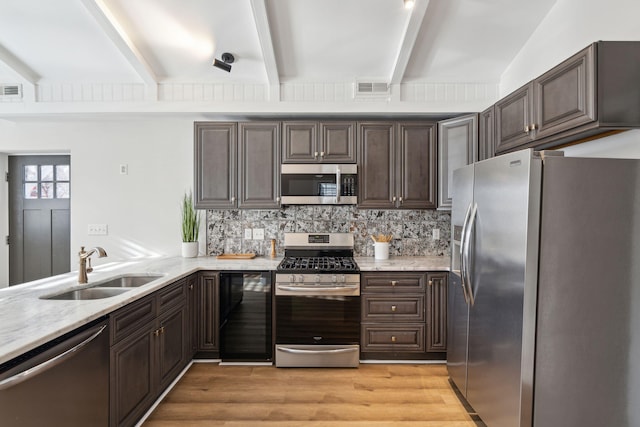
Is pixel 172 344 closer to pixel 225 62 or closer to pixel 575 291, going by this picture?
pixel 225 62

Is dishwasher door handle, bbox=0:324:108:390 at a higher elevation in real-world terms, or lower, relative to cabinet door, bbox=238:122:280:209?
lower

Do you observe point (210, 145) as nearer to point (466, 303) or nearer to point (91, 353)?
point (91, 353)

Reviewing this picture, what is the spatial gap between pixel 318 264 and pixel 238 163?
1347 millimetres

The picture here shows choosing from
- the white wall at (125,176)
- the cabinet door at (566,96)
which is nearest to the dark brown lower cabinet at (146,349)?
the white wall at (125,176)

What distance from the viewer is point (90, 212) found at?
362 centimetres

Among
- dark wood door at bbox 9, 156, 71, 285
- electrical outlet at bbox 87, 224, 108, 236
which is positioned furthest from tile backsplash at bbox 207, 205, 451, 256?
dark wood door at bbox 9, 156, 71, 285

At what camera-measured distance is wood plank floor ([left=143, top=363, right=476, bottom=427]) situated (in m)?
2.19

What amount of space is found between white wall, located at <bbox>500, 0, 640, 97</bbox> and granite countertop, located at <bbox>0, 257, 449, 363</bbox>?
194cm

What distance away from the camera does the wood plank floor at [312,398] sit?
7.17 feet

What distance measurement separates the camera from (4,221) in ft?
12.0

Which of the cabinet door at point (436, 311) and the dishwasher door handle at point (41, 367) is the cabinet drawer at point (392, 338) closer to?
the cabinet door at point (436, 311)

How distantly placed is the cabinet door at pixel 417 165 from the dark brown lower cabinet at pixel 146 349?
92.2 inches

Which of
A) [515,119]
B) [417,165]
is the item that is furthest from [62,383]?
[515,119]

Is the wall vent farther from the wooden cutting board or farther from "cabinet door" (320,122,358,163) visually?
"cabinet door" (320,122,358,163)
